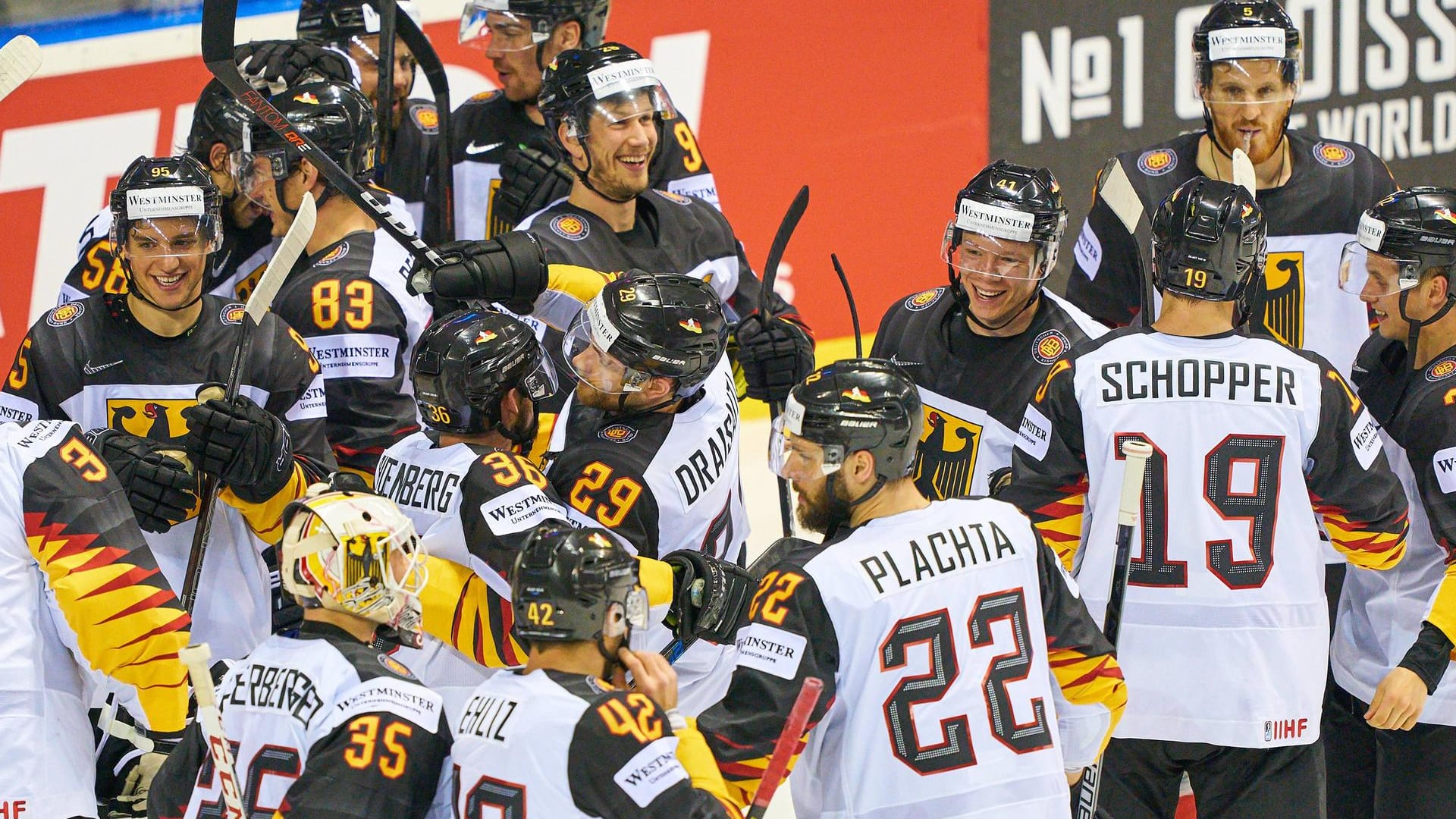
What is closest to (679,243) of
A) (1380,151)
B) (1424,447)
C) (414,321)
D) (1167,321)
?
(414,321)

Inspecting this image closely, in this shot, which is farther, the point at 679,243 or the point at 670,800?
the point at 679,243

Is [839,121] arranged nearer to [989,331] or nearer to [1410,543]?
[989,331]

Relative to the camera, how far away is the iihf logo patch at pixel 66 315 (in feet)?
16.0

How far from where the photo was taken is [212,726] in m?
3.29

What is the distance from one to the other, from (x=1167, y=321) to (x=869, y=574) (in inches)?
45.7

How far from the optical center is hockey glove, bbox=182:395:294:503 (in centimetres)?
455

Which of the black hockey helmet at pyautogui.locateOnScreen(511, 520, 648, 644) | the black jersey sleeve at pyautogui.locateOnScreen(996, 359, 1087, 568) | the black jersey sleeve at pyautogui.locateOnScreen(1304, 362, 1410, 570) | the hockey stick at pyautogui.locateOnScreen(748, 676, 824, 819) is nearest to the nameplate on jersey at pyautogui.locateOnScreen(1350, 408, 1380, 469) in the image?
the black jersey sleeve at pyautogui.locateOnScreen(1304, 362, 1410, 570)

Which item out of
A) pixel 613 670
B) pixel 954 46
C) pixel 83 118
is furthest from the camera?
pixel 954 46

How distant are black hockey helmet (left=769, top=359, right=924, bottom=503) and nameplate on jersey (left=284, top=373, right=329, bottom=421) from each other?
1780 millimetres

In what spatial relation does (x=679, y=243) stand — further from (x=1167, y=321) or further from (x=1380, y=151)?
(x=1380, y=151)

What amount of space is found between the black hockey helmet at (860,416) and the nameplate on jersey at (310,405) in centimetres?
178

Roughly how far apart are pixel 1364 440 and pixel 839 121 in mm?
5257

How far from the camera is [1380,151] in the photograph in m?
10.1

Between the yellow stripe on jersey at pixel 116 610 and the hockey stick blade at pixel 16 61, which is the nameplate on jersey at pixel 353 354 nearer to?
the hockey stick blade at pixel 16 61
